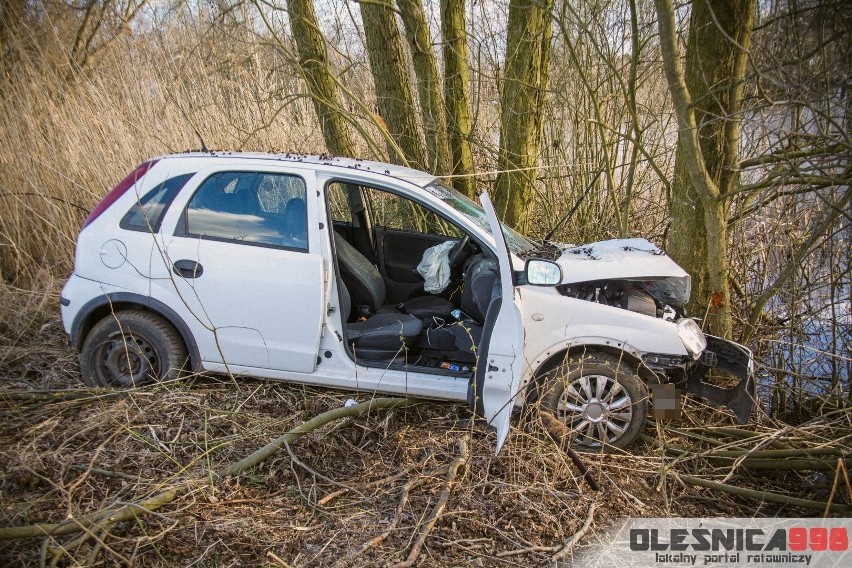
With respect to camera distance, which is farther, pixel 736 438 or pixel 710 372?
pixel 710 372

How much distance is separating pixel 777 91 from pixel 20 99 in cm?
825

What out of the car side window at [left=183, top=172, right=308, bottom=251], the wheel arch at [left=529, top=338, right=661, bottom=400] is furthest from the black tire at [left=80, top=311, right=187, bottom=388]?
the wheel arch at [left=529, top=338, right=661, bottom=400]

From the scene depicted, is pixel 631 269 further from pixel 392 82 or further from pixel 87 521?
pixel 392 82

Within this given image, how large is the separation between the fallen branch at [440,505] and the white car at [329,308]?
252 millimetres

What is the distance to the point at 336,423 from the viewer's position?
4.17m

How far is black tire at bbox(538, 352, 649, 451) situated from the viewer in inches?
155

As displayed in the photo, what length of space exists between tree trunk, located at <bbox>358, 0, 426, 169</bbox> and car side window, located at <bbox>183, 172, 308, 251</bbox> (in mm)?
2678

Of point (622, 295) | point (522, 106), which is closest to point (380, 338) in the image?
point (622, 295)

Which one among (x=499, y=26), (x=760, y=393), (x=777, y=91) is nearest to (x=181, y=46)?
(x=499, y=26)

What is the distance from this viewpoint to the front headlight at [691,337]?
3.95 metres

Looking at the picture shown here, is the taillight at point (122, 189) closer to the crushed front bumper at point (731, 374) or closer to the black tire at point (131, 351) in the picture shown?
the black tire at point (131, 351)

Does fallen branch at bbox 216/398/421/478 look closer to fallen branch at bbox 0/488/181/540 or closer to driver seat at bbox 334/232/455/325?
fallen branch at bbox 0/488/181/540

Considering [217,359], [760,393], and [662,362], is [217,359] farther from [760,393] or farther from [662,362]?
[760,393]

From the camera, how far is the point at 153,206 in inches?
173
